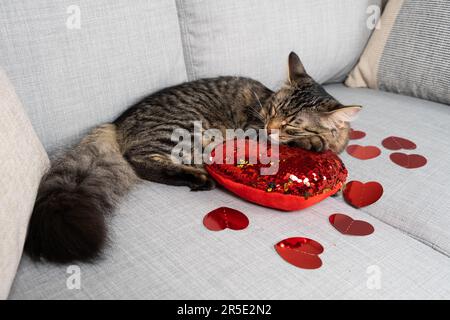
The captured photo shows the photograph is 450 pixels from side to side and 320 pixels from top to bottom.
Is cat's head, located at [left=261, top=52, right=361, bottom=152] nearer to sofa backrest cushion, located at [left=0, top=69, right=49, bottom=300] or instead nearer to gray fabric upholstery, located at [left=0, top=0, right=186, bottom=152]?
gray fabric upholstery, located at [left=0, top=0, right=186, bottom=152]

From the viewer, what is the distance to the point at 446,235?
103 cm

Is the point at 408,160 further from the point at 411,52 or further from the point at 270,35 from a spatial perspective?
the point at 270,35

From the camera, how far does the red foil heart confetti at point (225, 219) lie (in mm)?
998

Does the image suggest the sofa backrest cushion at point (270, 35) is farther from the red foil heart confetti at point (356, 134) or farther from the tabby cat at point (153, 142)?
the red foil heart confetti at point (356, 134)

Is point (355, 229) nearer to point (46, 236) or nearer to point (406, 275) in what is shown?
point (406, 275)

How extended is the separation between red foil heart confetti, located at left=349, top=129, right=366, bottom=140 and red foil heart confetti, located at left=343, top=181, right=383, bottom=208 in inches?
10.9

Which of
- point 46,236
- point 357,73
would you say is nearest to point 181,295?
point 46,236

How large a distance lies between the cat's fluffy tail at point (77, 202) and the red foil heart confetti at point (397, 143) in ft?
2.81

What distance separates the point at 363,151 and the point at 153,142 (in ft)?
2.31

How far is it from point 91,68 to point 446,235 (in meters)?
1.07

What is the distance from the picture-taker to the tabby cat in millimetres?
855

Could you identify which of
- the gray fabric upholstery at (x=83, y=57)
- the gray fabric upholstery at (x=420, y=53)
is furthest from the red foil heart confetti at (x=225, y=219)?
the gray fabric upholstery at (x=420, y=53)

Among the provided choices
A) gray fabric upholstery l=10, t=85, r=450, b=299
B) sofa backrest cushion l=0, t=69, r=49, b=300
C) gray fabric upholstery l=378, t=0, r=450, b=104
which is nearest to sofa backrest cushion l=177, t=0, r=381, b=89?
gray fabric upholstery l=378, t=0, r=450, b=104

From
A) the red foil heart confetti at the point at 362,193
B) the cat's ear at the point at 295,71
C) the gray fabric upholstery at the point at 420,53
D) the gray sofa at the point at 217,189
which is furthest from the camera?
the gray fabric upholstery at the point at 420,53
